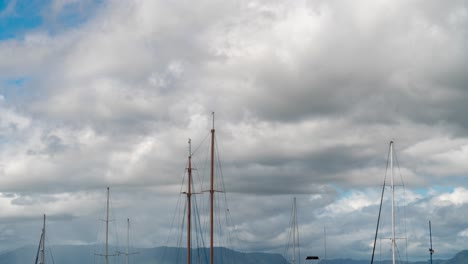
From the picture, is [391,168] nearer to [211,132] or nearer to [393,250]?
[393,250]

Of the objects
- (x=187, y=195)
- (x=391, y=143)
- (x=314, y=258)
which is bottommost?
(x=314, y=258)

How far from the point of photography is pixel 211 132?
100625 millimetres

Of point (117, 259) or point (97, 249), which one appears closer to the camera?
point (97, 249)

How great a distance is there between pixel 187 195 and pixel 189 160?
5.47 metres

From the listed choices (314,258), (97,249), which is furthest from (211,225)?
(97,249)

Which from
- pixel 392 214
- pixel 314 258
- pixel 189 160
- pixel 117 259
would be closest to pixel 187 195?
pixel 189 160

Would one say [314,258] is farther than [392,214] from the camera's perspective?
Yes

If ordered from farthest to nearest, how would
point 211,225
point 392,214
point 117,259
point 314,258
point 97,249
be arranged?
point 117,259 < point 97,249 < point 314,258 < point 392,214 < point 211,225

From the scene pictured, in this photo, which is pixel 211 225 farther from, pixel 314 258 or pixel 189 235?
pixel 314 258

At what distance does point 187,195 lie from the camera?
4163 inches

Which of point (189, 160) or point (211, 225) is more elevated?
point (189, 160)

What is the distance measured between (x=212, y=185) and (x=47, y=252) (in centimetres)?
8506

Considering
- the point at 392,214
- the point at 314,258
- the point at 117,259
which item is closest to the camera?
the point at 392,214

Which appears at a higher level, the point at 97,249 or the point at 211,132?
the point at 211,132
